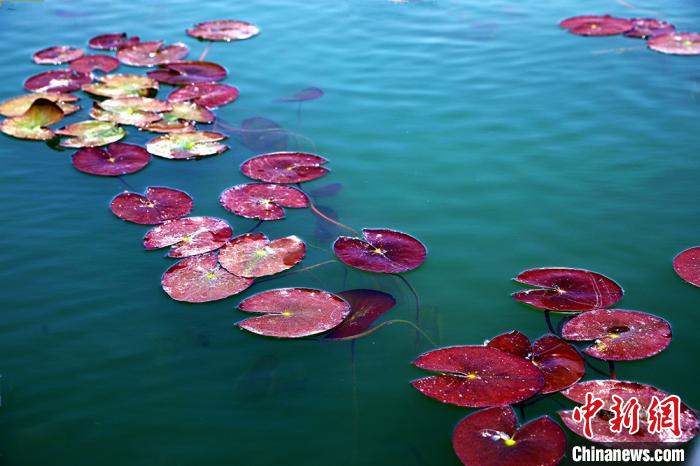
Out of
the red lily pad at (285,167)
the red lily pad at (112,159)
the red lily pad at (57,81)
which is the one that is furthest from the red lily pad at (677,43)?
the red lily pad at (57,81)

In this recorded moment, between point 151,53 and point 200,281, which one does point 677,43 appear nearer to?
point 151,53

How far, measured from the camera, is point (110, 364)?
8.25 feet

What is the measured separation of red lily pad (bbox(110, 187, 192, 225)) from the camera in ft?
10.7

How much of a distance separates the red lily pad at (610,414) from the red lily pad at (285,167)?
1.83m

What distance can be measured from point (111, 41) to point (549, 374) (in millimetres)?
4292

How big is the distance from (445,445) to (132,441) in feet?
3.30

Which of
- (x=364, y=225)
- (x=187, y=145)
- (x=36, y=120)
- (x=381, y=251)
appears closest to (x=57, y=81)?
(x=36, y=120)

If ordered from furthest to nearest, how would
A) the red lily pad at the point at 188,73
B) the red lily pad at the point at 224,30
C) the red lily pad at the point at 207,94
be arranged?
the red lily pad at the point at 224,30, the red lily pad at the point at 188,73, the red lily pad at the point at 207,94

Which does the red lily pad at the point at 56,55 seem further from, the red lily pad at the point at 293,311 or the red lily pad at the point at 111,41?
the red lily pad at the point at 293,311

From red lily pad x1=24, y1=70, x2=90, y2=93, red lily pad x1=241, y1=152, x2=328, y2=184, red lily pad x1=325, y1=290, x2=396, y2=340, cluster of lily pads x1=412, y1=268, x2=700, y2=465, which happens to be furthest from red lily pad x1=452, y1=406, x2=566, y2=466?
red lily pad x1=24, y1=70, x2=90, y2=93

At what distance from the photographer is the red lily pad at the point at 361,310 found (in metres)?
2.63

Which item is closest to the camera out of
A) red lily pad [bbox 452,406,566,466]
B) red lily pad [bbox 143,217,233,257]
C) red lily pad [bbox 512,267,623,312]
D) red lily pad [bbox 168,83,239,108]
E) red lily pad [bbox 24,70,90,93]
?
red lily pad [bbox 452,406,566,466]

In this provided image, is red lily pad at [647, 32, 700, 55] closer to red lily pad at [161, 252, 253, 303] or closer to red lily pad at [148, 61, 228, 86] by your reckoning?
A: red lily pad at [148, 61, 228, 86]

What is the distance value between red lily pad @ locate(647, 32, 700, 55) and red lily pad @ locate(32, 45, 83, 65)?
426 cm
